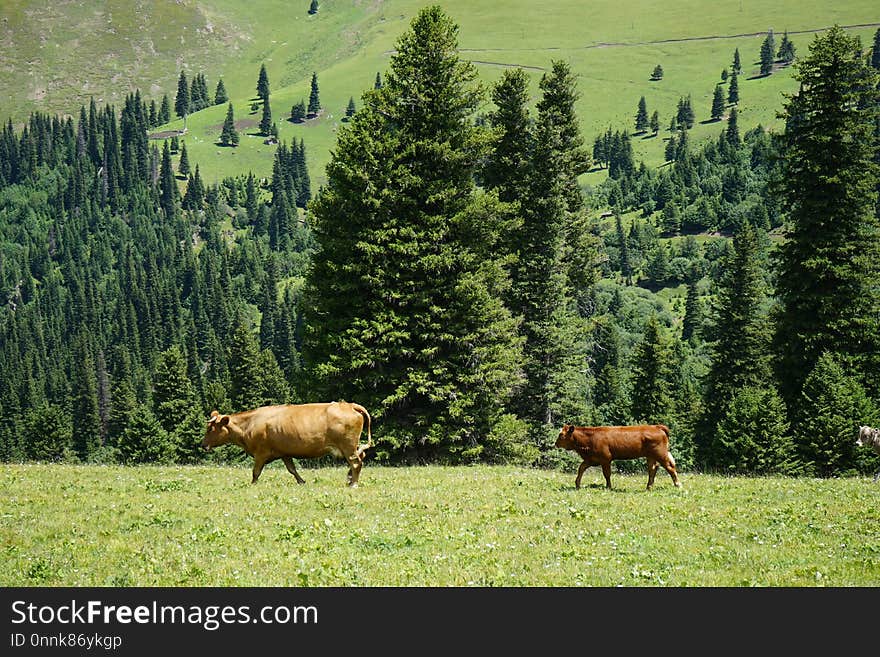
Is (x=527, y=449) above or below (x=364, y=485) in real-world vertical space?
below

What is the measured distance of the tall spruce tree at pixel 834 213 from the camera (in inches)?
1467

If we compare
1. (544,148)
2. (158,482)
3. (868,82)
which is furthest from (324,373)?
(868,82)

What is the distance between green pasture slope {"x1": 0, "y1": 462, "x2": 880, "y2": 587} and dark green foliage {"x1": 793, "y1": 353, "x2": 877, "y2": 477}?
1771 cm

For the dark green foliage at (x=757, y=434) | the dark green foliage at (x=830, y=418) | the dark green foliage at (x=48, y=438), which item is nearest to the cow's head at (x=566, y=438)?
the dark green foliage at (x=830, y=418)

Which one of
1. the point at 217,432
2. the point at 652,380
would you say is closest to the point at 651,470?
the point at 217,432

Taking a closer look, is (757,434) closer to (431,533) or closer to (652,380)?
(652,380)

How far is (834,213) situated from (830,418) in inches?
418

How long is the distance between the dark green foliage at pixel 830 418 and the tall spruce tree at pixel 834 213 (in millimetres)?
963

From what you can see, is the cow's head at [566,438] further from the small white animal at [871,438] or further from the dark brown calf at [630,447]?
the small white animal at [871,438]
